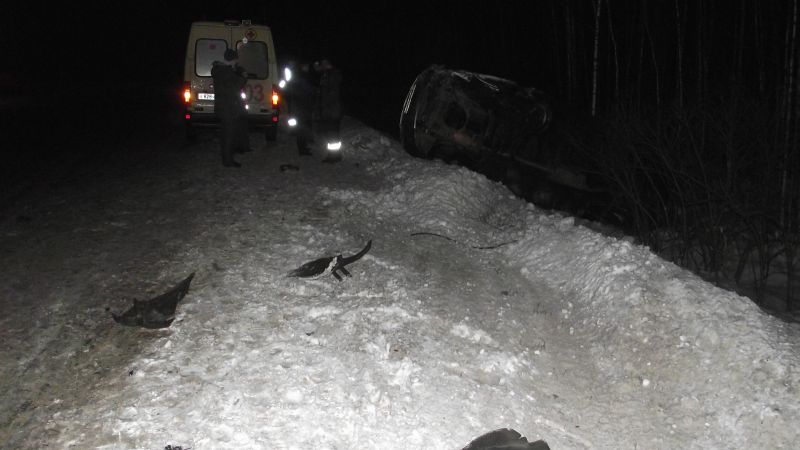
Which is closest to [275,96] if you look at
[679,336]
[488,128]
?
[488,128]

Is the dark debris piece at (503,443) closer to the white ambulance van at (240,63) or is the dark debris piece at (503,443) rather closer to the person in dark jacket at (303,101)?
the white ambulance van at (240,63)

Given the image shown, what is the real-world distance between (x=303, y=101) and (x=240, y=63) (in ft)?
4.65

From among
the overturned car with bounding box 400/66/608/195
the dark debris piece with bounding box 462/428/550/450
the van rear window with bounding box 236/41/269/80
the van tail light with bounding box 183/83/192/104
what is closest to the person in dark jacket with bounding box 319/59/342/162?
the van rear window with bounding box 236/41/269/80

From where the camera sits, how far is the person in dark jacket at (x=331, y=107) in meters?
9.91

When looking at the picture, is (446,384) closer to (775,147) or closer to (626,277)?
(626,277)

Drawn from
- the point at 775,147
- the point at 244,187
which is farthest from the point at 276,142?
the point at 775,147

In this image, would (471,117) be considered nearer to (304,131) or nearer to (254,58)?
(304,131)

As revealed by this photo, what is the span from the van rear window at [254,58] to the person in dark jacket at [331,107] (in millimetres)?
1244

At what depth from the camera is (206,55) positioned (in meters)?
10.3

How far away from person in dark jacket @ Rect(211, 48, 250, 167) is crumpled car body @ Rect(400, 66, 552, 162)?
2717 millimetres

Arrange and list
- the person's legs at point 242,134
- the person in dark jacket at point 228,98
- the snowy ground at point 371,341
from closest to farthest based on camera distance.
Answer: the snowy ground at point 371,341, the person in dark jacket at point 228,98, the person's legs at point 242,134

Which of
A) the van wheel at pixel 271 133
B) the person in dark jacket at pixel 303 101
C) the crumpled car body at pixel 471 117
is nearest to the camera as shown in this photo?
the crumpled car body at pixel 471 117

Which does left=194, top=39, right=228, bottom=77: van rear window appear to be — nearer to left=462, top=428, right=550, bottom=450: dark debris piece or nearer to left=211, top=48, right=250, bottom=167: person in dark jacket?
left=211, top=48, right=250, bottom=167: person in dark jacket

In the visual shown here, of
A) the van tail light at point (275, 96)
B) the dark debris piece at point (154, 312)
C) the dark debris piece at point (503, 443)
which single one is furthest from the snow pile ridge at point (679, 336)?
the van tail light at point (275, 96)
